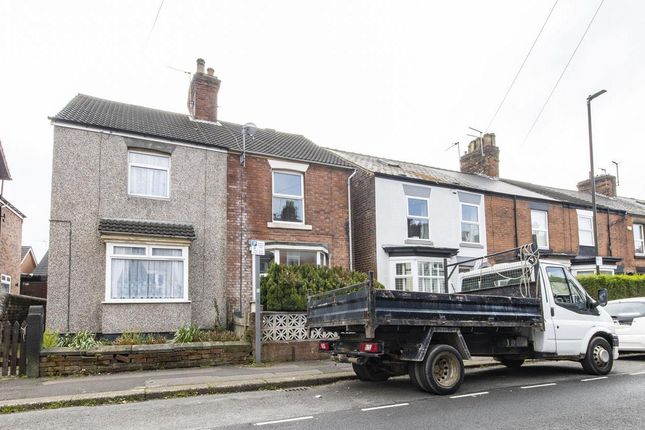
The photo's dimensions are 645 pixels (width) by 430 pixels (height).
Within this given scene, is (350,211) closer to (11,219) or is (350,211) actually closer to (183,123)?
(183,123)

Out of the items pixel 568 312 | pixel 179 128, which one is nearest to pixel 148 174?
pixel 179 128

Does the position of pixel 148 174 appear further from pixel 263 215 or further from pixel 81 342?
pixel 81 342

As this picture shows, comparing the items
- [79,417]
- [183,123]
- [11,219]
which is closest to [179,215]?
[183,123]

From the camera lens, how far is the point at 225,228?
14.8 metres

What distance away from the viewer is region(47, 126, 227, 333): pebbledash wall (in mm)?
12383

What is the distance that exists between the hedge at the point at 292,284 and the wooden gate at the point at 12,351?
16.0 feet

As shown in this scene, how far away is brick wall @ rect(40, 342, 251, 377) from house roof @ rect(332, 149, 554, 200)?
356 inches

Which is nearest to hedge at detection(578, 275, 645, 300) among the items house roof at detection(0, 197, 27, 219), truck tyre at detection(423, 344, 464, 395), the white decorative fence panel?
the white decorative fence panel

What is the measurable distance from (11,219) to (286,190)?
13.0m

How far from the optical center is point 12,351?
917cm

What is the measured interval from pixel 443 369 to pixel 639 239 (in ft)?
79.8

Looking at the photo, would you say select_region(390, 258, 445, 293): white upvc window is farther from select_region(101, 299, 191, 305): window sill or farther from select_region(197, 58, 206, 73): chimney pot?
select_region(197, 58, 206, 73): chimney pot

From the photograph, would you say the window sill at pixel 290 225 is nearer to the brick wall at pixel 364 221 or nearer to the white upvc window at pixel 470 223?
the brick wall at pixel 364 221

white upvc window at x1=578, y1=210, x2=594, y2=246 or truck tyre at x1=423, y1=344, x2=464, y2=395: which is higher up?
white upvc window at x1=578, y1=210, x2=594, y2=246
